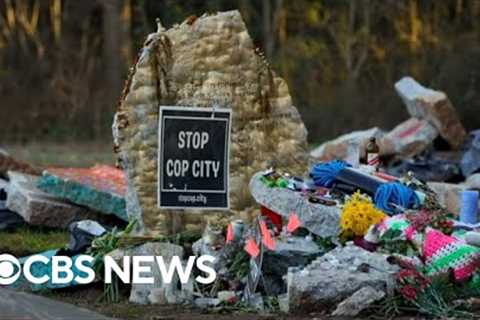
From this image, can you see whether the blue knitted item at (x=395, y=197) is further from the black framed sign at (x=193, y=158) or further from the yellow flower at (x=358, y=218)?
the black framed sign at (x=193, y=158)

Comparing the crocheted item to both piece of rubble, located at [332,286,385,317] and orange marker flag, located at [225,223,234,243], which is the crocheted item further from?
orange marker flag, located at [225,223,234,243]

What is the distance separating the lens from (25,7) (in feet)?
110

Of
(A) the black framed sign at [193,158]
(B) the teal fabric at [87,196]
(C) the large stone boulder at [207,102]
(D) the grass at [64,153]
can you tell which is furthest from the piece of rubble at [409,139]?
(A) the black framed sign at [193,158]

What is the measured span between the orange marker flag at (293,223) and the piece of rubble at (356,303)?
52.4 inches

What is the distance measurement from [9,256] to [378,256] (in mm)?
3864

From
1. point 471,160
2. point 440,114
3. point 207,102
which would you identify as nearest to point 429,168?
point 471,160

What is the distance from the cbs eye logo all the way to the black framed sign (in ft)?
4.48

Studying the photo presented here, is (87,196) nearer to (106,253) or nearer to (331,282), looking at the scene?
(106,253)

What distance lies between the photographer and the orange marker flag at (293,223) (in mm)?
10695

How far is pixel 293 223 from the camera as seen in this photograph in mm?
10703

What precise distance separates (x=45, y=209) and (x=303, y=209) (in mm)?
4362

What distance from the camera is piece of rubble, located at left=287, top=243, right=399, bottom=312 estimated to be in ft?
31.0

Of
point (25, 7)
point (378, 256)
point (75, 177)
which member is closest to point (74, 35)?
point (25, 7)

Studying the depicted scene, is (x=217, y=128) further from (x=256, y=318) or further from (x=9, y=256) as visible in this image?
(x=256, y=318)
